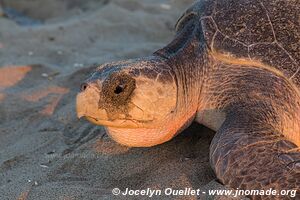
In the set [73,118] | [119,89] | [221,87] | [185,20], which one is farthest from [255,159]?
[73,118]

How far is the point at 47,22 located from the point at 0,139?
2380 mm

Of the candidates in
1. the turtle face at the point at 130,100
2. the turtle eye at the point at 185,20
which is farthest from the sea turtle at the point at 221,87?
the turtle eye at the point at 185,20

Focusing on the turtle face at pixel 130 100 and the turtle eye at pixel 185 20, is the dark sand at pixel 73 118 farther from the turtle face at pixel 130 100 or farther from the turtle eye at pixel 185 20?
the turtle eye at pixel 185 20

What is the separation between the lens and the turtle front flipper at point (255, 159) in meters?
1.49

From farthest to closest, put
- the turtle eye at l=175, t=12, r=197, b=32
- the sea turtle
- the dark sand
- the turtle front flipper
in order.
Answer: the turtle eye at l=175, t=12, r=197, b=32, the dark sand, the sea turtle, the turtle front flipper

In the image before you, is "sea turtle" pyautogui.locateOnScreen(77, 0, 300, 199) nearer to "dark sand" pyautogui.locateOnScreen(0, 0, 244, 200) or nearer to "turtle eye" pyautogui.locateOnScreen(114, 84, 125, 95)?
"turtle eye" pyautogui.locateOnScreen(114, 84, 125, 95)

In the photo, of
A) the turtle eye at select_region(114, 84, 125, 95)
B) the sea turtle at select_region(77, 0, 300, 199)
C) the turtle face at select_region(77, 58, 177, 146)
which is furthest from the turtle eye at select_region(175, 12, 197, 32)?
the turtle eye at select_region(114, 84, 125, 95)

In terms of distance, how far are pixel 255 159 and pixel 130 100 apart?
0.54 metres

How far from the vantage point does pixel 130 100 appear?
1.78 meters

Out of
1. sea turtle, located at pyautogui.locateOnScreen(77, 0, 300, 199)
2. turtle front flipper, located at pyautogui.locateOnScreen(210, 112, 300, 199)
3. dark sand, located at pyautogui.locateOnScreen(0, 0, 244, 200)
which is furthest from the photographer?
dark sand, located at pyautogui.locateOnScreen(0, 0, 244, 200)

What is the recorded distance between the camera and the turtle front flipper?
1.49 m

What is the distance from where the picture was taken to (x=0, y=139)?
2.34 metres

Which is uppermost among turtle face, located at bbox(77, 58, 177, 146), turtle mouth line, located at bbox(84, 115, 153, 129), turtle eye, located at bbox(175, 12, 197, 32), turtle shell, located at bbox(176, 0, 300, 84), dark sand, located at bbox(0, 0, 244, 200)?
turtle shell, located at bbox(176, 0, 300, 84)

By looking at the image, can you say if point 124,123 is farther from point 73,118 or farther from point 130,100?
point 73,118
